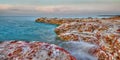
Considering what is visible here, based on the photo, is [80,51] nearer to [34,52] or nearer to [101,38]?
[34,52]

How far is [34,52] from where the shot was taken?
447 inches

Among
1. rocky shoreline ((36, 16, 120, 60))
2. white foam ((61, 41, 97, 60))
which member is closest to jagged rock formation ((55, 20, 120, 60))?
rocky shoreline ((36, 16, 120, 60))

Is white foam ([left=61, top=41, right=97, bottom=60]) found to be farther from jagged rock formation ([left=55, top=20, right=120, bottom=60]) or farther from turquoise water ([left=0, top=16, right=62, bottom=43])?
turquoise water ([left=0, top=16, right=62, bottom=43])

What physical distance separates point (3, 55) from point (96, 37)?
1147 cm

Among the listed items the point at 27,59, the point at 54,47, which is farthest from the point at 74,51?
the point at 27,59

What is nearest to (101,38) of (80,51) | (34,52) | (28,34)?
(80,51)

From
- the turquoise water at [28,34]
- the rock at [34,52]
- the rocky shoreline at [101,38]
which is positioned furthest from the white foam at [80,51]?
the turquoise water at [28,34]

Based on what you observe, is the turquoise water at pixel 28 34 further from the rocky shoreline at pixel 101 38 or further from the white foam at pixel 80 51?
the white foam at pixel 80 51

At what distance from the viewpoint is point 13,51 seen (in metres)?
11.8

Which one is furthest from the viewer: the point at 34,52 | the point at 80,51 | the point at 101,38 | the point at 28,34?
the point at 28,34

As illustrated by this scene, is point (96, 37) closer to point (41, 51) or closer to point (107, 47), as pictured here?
point (107, 47)

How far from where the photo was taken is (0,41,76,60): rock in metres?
11.1

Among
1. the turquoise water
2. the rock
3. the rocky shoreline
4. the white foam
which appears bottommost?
the turquoise water

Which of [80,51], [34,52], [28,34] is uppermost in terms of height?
[34,52]
